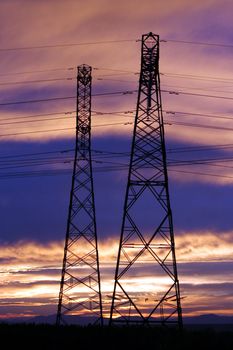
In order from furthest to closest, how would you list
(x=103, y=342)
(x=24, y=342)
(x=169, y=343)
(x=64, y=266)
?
(x=64, y=266) < (x=24, y=342) < (x=103, y=342) < (x=169, y=343)

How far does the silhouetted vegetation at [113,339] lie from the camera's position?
47.6m

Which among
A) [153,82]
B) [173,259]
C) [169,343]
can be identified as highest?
[153,82]

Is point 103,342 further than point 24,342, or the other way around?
point 24,342

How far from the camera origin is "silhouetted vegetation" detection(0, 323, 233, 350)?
47.6 metres

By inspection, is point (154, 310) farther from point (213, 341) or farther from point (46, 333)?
point (46, 333)

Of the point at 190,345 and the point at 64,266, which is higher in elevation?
the point at 64,266

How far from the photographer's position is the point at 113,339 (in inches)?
1976

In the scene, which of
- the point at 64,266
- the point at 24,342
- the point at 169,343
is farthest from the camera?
the point at 64,266

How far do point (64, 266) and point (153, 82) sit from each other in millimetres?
16099

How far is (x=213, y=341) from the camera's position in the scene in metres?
51.0

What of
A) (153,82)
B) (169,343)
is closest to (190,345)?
(169,343)

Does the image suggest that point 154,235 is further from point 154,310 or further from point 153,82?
point 153,82

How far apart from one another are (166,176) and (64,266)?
13.5 metres

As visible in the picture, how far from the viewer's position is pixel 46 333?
57.4 meters
